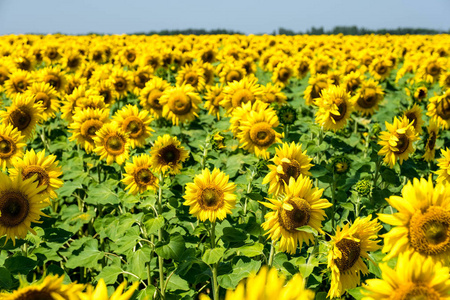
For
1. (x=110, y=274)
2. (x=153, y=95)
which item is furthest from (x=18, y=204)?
(x=153, y=95)

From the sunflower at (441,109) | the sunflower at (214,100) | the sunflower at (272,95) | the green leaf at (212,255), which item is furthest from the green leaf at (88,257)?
the sunflower at (441,109)

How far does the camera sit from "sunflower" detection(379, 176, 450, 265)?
1959 mm

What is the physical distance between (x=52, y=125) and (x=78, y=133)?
8.59 feet

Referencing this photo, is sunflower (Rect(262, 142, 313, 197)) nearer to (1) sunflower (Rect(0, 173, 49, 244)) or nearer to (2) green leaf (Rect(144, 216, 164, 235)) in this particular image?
(2) green leaf (Rect(144, 216, 164, 235))

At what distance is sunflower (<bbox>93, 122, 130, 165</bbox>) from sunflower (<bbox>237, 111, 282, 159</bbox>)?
1.30m

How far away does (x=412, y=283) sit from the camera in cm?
149

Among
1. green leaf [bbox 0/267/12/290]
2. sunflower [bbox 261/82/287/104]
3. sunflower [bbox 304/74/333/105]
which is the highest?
sunflower [bbox 304/74/333/105]

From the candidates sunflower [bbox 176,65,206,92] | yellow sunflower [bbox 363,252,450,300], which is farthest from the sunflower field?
sunflower [bbox 176,65,206,92]

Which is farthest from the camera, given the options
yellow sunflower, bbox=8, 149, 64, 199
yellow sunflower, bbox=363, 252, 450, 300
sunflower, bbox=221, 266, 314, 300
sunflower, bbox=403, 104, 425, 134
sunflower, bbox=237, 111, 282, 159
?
sunflower, bbox=403, 104, 425, 134

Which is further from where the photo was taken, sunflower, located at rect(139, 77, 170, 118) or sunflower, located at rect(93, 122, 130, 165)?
sunflower, located at rect(139, 77, 170, 118)

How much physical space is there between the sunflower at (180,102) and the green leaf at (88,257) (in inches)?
94.0

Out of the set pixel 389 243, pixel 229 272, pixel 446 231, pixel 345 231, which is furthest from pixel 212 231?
pixel 446 231

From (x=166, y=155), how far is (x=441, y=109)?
4.33 metres

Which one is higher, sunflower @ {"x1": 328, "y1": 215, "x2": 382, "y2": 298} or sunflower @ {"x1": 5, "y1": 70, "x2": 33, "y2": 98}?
sunflower @ {"x1": 5, "y1": 70, "x2": 33, "y2": 98}
